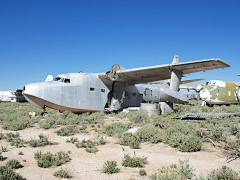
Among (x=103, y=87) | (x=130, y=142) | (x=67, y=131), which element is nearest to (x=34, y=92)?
(x=67, y=131)

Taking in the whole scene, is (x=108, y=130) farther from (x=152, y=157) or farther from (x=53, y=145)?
(x=152, y=157)

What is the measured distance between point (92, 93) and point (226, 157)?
1080cm

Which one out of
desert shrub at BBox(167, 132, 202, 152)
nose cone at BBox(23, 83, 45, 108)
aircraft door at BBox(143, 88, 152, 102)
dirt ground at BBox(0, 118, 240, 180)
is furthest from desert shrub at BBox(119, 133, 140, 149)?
aircraft door at BBox(143, 88, 152, 102)

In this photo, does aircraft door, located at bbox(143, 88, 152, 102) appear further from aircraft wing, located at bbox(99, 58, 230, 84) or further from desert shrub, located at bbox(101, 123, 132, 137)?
desert shrub, located at bbox(101, 123, 132, 137)

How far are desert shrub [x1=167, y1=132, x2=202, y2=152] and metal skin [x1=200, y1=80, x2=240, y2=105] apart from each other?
16.9 meters

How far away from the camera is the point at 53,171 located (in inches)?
172

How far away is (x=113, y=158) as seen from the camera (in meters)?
5.45

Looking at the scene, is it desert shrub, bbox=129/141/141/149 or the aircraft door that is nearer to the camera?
desert shrub, bbox=129/141/141/149

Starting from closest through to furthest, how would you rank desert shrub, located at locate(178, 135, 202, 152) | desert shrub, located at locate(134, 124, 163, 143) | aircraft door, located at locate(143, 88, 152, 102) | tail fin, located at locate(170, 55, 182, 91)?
desert shrub, located at locate(178, 135, 202, 152), desert shrub, located at locate(134, 124, 163, 143), tail fin, located at locate(170, 55, 182, 91), aircraft door, located at locate(143, 88, 152, 102)

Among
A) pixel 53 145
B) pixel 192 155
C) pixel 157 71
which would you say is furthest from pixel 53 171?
pixel 157 71

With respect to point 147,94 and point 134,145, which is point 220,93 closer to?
point 147,94

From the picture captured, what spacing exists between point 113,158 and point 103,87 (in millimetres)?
10122

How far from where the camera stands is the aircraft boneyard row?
12.6 meters

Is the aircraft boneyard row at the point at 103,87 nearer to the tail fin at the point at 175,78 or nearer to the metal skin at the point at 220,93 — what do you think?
the tail fin at the point at 175,78
